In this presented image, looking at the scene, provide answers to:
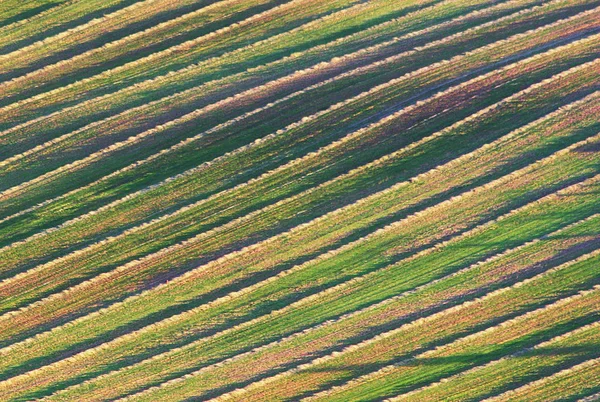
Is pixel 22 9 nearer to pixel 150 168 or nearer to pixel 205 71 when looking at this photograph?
pixel 205 71

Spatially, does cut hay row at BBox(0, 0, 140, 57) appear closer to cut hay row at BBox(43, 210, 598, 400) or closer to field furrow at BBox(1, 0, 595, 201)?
field furrow at BBox(1, 0, 595, 201)

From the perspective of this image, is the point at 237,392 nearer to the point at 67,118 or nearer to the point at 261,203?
the point at 261,203

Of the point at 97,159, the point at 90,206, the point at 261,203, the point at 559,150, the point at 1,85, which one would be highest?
the point at 1,85

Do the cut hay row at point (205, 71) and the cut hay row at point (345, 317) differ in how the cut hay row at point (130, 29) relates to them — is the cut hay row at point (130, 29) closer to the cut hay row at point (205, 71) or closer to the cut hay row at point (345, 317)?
the cut hay row at point (205, 71)

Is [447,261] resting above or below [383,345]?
above

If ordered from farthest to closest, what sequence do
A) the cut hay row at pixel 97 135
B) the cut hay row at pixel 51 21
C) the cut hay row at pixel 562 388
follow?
the cut hay row at pixel 51 21 < the cut hay row at pixel 97 135 < the cut hay row at pixel 562 388

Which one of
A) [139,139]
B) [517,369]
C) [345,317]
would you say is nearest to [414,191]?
[345,317]

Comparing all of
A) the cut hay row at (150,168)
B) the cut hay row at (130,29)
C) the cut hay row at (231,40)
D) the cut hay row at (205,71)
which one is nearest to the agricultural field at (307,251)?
the cut hay row at (150,168)

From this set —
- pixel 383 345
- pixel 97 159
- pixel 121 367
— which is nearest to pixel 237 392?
pixel 121 367
